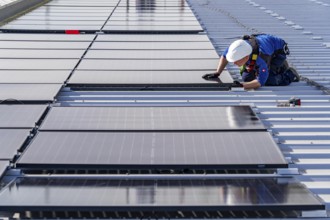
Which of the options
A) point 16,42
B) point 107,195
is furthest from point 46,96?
point 16,42

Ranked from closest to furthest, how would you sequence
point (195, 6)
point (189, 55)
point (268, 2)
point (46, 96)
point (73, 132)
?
point (73, 132) < point (46, 96) < point (189, 55) < point (195, 6) < point (268, 2)

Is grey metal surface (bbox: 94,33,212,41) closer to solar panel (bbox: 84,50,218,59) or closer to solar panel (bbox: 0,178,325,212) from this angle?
solar panel (bbox: 84,50,218,59)

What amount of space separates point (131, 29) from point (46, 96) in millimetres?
8085

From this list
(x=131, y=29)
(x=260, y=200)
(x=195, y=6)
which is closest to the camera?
(x=260, y=200)

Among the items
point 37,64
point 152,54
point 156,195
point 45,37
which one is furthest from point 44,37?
point 156,195

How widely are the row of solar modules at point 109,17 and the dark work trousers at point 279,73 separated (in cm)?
592

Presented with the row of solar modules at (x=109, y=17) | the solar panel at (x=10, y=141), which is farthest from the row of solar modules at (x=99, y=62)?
the solar panel at (x=10, y=141)

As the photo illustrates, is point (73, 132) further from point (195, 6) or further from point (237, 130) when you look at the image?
point (195, 6)

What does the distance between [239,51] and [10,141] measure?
4.52 m

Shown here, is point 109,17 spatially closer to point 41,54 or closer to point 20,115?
point 41,54

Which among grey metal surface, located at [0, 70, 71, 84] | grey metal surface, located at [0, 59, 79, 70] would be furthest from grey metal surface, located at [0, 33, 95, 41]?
grey metal surface, located at [0, 70, 71, 84]

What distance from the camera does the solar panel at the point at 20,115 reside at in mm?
7930

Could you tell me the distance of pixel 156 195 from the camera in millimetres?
5906

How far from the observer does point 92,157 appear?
6.72 meters
